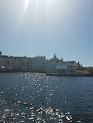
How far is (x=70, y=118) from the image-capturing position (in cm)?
2423

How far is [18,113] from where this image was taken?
25625 mm

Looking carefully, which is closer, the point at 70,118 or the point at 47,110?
the point at 70,118

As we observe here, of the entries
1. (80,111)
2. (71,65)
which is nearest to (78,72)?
(71,65)

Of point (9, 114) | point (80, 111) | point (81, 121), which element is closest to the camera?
point (81, 121)

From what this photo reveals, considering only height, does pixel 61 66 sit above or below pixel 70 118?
above

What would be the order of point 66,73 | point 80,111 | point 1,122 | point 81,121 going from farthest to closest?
1. point 66,73
2. point 80,111
3. point 81,121
4. point 1,122

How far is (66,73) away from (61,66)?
31.9ft

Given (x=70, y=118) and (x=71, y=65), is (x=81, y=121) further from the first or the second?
(x=71, y=65)

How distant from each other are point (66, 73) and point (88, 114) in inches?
5773

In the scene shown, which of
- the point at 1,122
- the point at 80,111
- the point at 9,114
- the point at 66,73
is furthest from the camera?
the point at 66,73

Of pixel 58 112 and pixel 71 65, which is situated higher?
pixel 71 65

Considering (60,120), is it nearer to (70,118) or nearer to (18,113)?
(70,118)

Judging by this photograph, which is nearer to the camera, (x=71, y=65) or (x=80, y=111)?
(x=80, y=111)

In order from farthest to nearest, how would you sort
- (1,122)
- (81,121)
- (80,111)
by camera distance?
(80,111), (81,121), (1,122)
